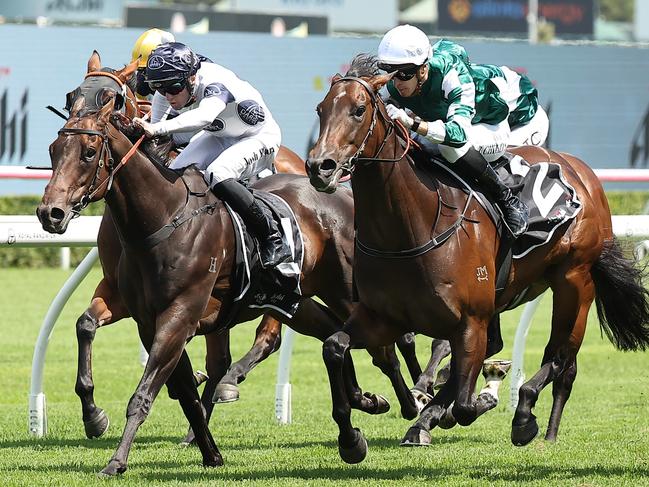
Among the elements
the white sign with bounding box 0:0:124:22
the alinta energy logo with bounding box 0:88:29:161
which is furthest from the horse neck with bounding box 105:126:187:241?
the white sign with bounding box 0:0:124:22

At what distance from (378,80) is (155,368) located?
1493 millimetres

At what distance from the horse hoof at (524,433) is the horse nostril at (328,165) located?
1.68 meters

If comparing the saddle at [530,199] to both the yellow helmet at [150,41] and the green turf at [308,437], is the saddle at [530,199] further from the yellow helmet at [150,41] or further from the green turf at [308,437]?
the yellow helmet at [150,41]

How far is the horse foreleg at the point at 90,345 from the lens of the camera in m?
6.28

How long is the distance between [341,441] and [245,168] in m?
1.44

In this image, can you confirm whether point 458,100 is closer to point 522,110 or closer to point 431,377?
point 522,110

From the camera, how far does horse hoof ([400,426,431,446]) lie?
5621mm

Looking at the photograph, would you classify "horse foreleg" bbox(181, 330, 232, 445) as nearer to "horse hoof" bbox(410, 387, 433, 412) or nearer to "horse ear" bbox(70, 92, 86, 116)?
"horse hoof" bbox(410, 387, 433, 412)

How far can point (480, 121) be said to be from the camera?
6.17 meters

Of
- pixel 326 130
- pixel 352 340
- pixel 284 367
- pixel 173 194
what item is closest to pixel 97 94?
pixel 173 194

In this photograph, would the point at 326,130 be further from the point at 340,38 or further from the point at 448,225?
the point at 340,38

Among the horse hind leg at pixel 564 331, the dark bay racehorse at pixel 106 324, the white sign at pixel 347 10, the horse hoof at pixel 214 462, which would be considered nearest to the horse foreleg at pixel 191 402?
the horse hoof at pixel 214 462

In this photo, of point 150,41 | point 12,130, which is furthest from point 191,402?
point 12,130

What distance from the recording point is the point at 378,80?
5223mm
